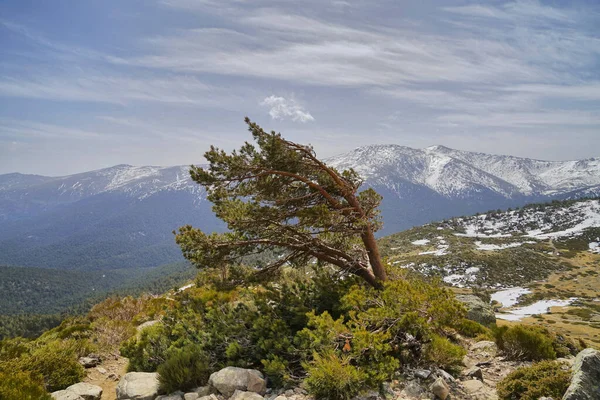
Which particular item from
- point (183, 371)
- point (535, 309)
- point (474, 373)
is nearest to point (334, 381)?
point (183, 371)

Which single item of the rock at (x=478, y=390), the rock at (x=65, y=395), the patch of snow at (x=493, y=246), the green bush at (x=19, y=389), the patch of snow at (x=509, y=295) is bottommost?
the patch of snow at (x=509, y=295)

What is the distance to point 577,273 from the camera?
128250 mm

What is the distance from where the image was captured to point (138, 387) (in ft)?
29.4

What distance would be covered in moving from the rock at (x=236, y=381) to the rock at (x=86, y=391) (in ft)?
11.3

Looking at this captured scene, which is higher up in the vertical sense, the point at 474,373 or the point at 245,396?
the point at 245,396

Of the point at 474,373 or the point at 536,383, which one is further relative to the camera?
the point at 474,373

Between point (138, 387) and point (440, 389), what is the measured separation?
25.1ft

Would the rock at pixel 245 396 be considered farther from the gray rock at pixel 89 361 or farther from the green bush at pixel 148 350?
the gray rock at pixel 89 361

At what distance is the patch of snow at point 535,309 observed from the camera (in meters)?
82.8

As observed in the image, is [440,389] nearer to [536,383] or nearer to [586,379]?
[536,383]

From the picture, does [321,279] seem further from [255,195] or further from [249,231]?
[255,195]

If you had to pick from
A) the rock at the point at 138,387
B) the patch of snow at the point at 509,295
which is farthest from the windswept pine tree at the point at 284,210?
the patch of snow at the point at 509,295

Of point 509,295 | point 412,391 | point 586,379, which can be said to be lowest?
point 509,295

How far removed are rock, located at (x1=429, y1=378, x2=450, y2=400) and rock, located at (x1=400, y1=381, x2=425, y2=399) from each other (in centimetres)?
29
